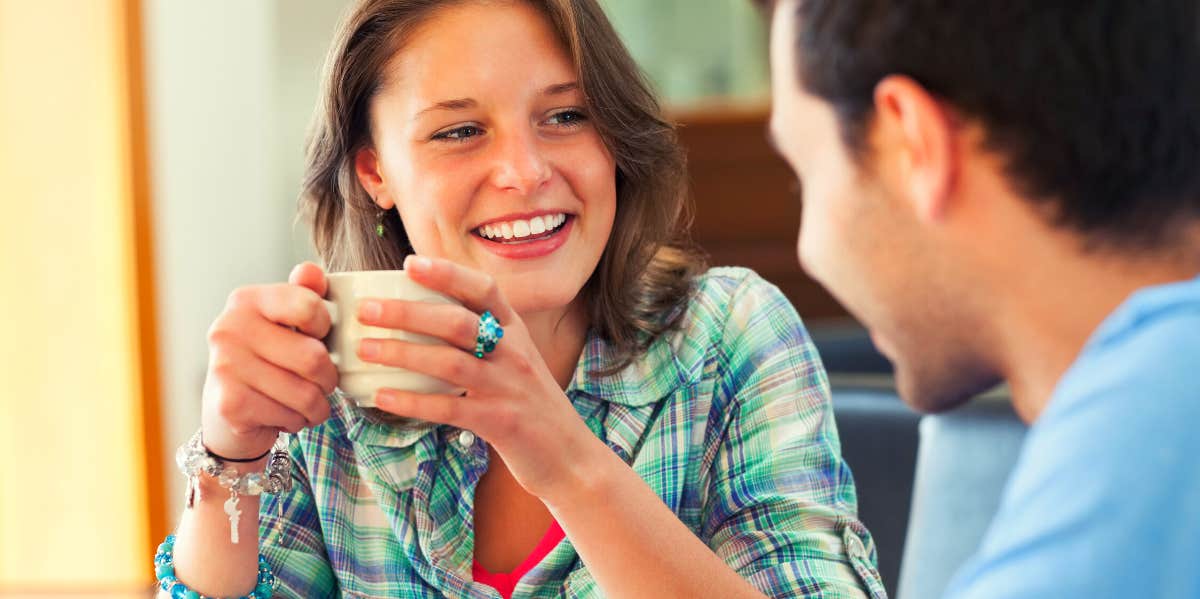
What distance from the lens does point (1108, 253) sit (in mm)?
716

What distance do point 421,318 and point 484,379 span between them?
73mm

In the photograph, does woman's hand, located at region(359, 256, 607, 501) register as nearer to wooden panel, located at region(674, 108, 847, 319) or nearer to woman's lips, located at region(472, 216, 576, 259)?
woman's lips, located at region(472, 216, 576, 259)

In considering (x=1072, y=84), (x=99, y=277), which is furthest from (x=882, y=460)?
(x=99, y=277)

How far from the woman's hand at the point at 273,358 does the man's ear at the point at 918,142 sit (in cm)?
42

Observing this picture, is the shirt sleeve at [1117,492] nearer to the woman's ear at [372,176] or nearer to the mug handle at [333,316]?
the mug handle at [333,316]

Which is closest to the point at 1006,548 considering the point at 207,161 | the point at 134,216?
the point at 134,216

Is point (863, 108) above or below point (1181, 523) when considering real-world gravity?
above

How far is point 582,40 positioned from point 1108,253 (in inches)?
30.1

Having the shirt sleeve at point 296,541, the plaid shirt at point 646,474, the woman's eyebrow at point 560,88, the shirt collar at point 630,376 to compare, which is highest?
the woman's eyebrow at point 560,88

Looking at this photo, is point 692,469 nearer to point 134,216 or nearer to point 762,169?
point 134,216

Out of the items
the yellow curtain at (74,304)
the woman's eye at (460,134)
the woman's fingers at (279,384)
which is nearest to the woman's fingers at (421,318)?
the woman's fingers at (279,384)

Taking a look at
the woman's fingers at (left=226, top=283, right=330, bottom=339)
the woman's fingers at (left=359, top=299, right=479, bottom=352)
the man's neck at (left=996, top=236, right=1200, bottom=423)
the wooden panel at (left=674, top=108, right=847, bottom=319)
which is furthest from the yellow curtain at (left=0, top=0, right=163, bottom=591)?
the man's neck at (left=996, top=236, right=1200, bottom=423)

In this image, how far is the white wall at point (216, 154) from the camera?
371 cm

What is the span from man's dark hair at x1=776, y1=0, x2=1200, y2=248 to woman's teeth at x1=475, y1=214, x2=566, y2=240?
65 centimetres
